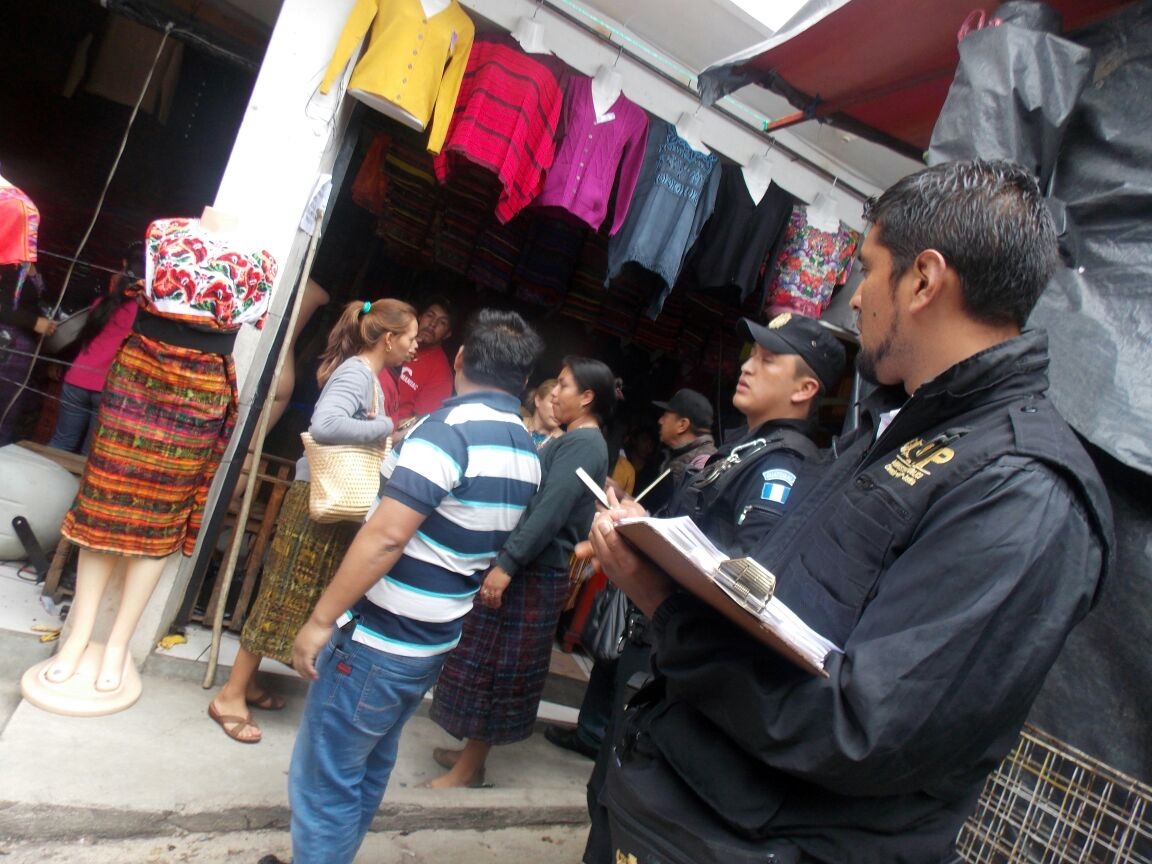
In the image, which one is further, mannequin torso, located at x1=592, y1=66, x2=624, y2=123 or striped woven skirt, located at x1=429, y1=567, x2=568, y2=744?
mannequin torso, located at x1=592, y1=66, x2=624, y2=123

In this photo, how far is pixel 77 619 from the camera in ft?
10.4

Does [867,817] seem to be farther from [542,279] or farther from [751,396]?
[542,279]

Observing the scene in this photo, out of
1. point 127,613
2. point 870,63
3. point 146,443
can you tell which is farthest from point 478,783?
point 870,63

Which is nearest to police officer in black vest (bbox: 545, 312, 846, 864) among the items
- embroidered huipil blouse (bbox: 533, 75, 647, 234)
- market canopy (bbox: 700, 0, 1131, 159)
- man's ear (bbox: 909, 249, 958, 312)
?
man's ear (bbox: 909, 249, 958, 312)

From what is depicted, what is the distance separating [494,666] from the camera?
11.4 ft

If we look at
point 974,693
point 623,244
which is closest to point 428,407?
point 623,244

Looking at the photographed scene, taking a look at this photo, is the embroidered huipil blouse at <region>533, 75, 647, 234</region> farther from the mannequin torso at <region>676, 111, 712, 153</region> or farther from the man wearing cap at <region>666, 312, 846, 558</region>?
the man wearing cap at <region>666, 312, 846, 558</region>

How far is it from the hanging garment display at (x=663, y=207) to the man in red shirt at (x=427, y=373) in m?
1.35

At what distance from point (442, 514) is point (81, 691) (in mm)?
2043

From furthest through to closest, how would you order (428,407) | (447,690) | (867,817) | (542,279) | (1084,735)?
1. (542,279)
2. (428,407)
3. (447,690)
4. (1084,735)
5. (867,817)

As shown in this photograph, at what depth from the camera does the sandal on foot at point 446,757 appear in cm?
369

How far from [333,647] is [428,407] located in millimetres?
2832

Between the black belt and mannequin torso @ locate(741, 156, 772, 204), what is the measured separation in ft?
10.8

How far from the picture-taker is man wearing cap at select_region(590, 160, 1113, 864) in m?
0.99
